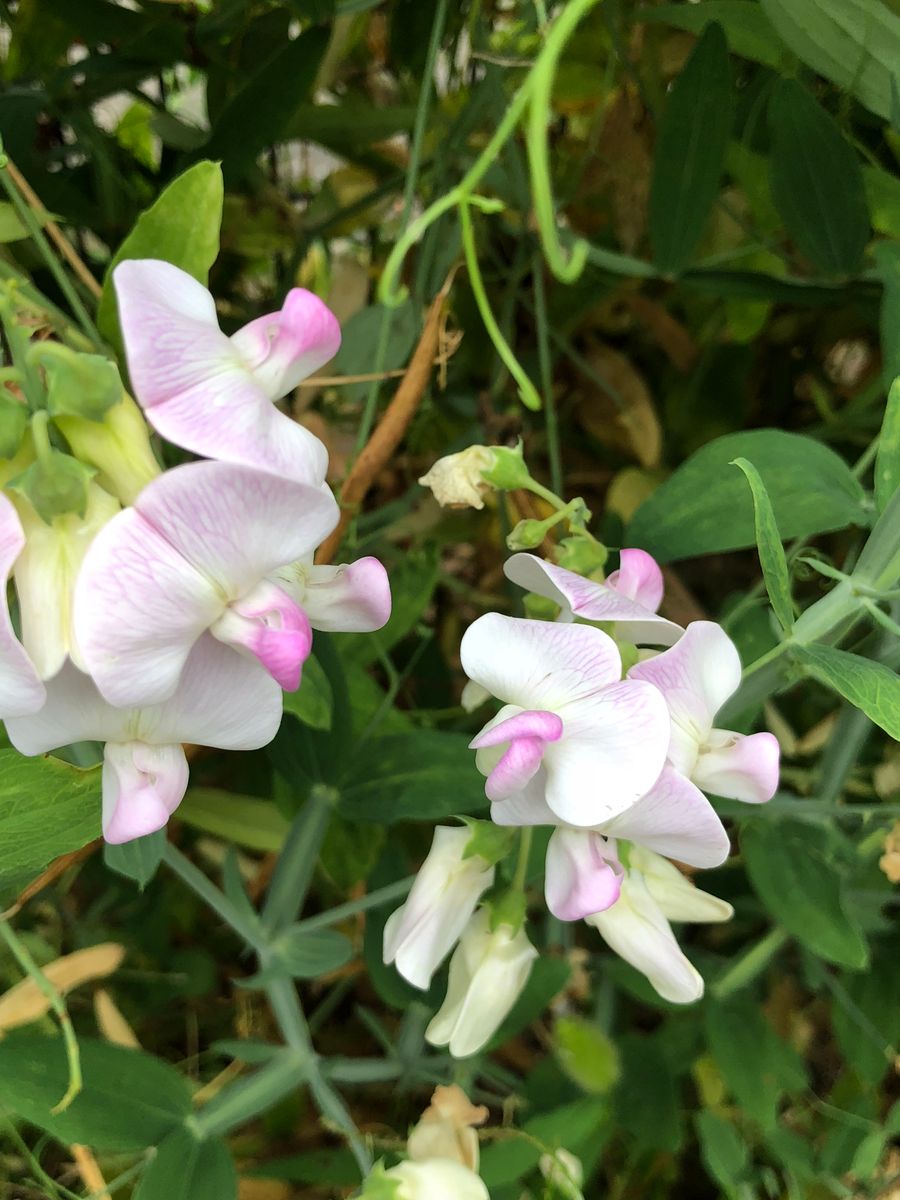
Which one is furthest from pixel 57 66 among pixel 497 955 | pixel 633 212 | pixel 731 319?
pixel 497 955

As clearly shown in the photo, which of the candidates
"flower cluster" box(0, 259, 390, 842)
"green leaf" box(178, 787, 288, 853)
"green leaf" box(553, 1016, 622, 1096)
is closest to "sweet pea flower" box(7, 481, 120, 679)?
"flower cluster" box(0, 259, 390, 842)

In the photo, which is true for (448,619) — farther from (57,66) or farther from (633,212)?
(57,66)

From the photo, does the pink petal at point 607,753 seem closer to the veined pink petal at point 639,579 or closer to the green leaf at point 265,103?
the veined pink petal at point 639,579

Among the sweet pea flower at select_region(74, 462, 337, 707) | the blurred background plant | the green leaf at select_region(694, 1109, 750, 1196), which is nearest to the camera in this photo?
the sweet pea flower at select_region(74, 462, 337, 707)

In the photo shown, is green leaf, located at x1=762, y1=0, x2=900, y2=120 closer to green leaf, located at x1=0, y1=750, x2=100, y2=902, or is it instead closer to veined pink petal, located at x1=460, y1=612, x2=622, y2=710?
veined pink petal, located at x1=460, y1=612, x2=622, y2=710

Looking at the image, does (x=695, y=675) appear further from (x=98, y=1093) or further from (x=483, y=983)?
(x=98, y=1093)
